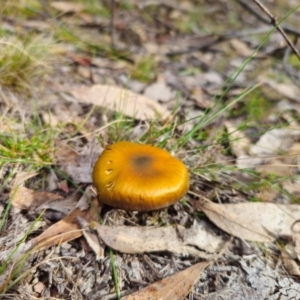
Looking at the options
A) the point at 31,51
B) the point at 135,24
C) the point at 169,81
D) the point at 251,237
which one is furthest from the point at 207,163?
the point at 135,24

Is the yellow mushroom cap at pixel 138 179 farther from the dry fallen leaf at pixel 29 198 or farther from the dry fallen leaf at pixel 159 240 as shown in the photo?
the dry fallen leaf at pixel 29 198

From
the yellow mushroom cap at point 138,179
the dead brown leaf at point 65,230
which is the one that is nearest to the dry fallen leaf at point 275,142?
the yellow mushroom cap at point 138,179

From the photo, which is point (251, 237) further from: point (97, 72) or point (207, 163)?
point (97, 72)

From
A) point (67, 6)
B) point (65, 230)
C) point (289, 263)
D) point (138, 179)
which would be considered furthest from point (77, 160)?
point (67, 6)

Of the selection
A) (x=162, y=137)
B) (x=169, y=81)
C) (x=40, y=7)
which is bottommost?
(x=40, y=7)

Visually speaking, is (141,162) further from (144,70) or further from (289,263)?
(144,70)

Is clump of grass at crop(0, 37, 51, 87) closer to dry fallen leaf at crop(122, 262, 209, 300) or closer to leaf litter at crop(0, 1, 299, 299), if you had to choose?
leaf litter at crop(0, 1, 299, 299)
